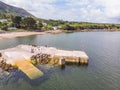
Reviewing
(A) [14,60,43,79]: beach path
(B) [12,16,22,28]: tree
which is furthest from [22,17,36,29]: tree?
(A) [14,60,43,79]: beach path

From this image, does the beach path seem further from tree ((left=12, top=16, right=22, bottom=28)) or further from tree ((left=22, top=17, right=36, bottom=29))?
tree ((left=12, top=16, right=22, bottom=28))

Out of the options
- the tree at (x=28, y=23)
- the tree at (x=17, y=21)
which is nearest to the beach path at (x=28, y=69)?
the tree at (x=28, y=23)

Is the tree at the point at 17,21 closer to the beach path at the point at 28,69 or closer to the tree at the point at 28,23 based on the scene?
the tree at the point at 28,23

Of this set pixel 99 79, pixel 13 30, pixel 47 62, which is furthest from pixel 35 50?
pixel 13 30

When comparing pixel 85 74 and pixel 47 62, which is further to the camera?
pixel 47 62

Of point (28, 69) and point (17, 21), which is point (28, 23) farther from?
point (28, 69)

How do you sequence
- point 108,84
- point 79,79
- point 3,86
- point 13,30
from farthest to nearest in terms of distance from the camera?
point 13,30
point 79,79
point 108,84
point 3,86

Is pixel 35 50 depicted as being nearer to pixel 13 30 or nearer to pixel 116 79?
pixel 116 79
